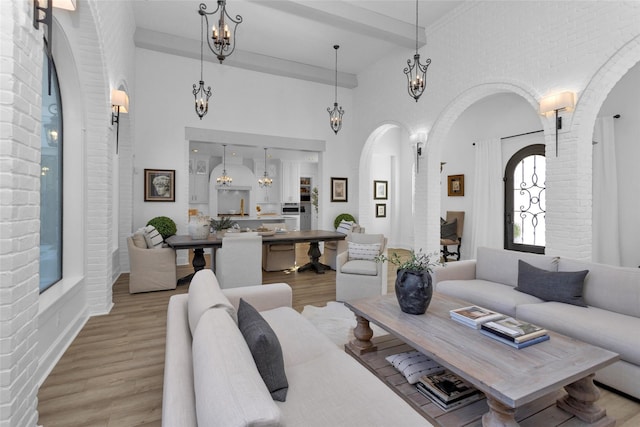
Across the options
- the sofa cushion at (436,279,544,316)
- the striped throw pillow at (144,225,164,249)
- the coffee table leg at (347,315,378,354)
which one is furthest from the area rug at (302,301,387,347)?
the striped throw pillow at (144,225,164,249)

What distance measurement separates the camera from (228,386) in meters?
0.87

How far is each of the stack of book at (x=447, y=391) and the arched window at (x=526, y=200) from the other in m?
4.83

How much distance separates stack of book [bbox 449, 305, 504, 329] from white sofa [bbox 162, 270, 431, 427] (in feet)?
3.00

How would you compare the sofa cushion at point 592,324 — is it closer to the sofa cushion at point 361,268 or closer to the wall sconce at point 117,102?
the sofa cushion at point 361,268

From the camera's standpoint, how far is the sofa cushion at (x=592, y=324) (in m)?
2.01

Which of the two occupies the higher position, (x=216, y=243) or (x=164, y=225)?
(x=164, y=225)

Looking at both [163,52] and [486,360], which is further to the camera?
[163,52]

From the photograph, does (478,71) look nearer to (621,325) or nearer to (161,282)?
(621,325)

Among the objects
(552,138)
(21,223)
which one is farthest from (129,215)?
(552,138)

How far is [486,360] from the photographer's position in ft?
5.50

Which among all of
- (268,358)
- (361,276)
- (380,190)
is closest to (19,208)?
(268,358)

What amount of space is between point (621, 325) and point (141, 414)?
311 centimetres

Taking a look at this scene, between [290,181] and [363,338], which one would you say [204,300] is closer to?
[363,338]

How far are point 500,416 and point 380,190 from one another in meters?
7.54
